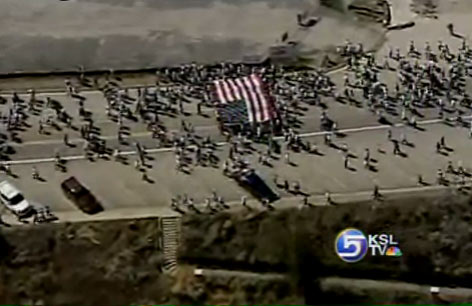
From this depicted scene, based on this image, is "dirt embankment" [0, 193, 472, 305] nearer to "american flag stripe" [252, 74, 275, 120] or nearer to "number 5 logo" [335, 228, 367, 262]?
"number 5 logo" [335, 228, 367, 262]

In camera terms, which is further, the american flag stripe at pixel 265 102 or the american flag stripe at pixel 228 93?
the american flag stripe at pixel 228 93

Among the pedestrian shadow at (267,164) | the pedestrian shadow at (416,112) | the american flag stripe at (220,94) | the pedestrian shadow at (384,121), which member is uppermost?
the american flag stripe at (220,94)

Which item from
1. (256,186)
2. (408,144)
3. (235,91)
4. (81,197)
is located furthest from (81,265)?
(408,144)

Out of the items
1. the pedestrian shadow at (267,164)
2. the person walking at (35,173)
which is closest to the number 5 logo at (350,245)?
the pedestrian shadow at (267,164)

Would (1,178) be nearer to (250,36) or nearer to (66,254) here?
(66,254)

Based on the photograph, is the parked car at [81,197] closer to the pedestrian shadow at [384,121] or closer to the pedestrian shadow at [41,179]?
the pedestrian shadow at [41,179]

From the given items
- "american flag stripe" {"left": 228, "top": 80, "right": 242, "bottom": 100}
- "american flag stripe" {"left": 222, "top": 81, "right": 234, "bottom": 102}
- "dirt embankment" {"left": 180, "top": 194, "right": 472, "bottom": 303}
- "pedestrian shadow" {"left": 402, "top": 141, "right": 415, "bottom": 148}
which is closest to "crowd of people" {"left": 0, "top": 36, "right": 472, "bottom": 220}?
"pedestrian shadow" {"left": 402, "top": 141, "right": 415, "bottom": 148}

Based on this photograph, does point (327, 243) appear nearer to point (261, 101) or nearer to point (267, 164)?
point (267, 164)
